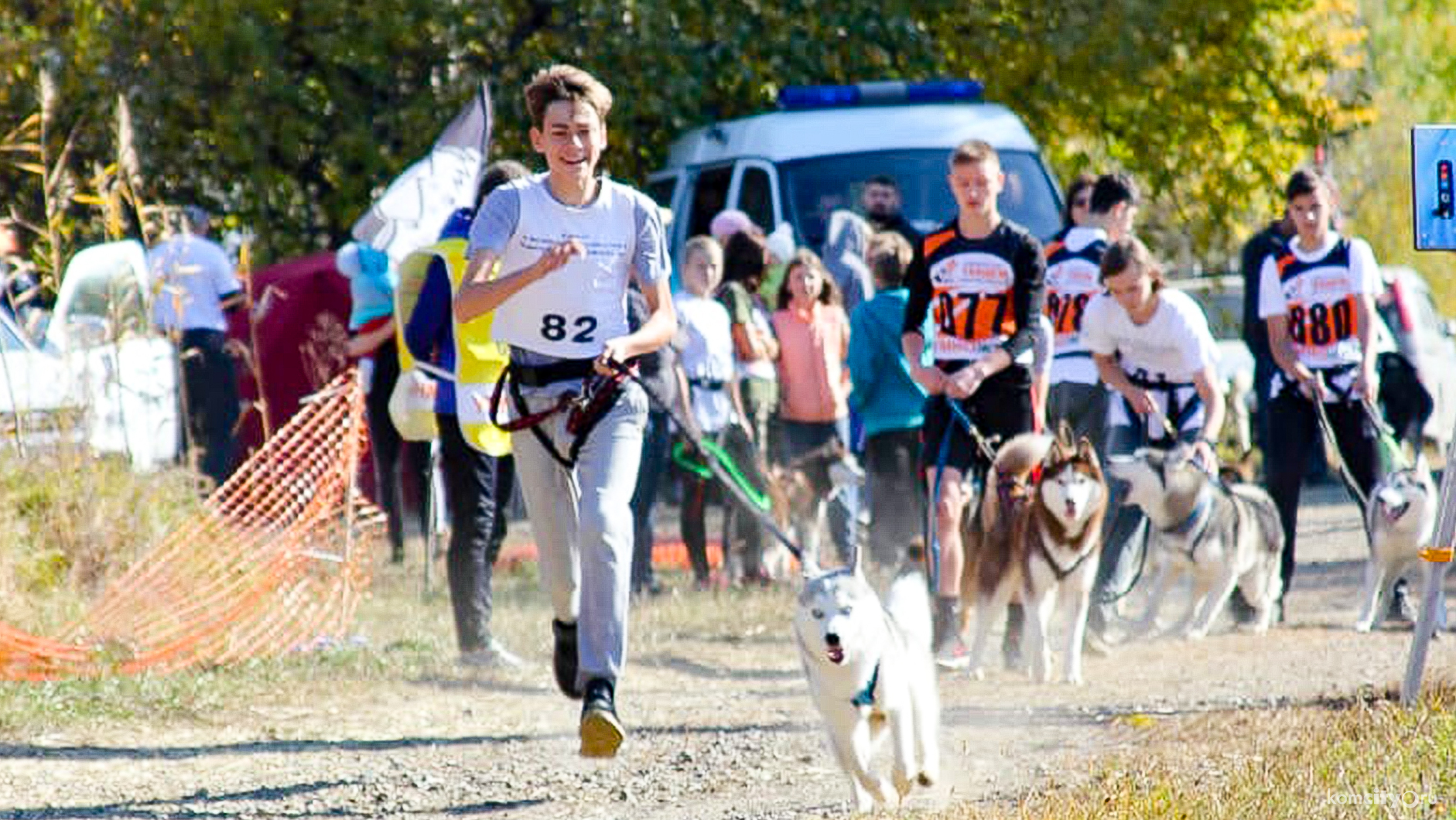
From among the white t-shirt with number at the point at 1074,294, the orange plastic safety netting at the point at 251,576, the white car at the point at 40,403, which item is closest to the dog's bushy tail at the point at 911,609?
the orange plastic safety netting at the point at 251,576

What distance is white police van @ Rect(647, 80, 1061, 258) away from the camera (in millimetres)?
14484

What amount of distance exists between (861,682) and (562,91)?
1.94 meters

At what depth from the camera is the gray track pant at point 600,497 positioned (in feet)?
22.2

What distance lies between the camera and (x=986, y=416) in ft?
29.6

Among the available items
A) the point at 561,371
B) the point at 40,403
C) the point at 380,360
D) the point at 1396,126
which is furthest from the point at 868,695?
the point at 1396,126

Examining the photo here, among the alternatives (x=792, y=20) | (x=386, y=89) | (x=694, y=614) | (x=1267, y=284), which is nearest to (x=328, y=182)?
(x=386, y=89)

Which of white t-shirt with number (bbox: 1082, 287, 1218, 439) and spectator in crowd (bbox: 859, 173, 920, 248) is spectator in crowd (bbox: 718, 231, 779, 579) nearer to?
spectator in crowd (bbox: 859, 173, 920, 248)

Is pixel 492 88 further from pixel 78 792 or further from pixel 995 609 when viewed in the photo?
pixel 78 792

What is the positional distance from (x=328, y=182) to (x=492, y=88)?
57.2 inches

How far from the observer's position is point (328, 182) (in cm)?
1766

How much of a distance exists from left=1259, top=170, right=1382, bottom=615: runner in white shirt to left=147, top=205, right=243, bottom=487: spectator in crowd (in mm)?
6060

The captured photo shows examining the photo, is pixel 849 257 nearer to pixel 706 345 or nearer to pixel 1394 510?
pixel 706 345

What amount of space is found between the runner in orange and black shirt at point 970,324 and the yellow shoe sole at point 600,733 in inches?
103

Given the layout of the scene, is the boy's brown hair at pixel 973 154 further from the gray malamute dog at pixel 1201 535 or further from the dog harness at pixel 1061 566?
the gray malamute dog at pixel 1201 535
